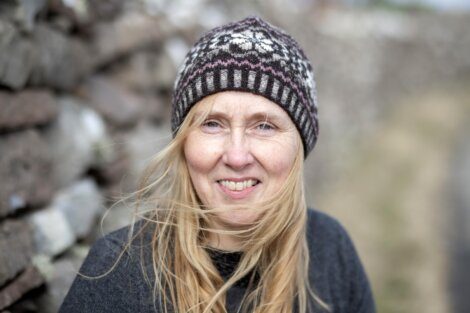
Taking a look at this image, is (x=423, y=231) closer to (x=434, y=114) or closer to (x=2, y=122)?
(x=2, y=122)

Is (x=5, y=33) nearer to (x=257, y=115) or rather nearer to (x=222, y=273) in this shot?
(x=257, y=115)

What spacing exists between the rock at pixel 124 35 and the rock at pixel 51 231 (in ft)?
3.14

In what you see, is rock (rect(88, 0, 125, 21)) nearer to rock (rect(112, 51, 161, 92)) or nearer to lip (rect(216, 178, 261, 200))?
rock (rect(112, 51, 161, 92))

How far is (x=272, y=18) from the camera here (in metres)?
6.59

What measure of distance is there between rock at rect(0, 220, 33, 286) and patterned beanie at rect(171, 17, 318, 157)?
0.69 meters

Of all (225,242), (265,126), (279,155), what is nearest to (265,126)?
(265,126)

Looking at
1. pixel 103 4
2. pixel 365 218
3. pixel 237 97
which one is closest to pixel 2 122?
pixel 237 97

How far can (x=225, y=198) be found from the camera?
189 cm

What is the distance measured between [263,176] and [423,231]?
18.7ft

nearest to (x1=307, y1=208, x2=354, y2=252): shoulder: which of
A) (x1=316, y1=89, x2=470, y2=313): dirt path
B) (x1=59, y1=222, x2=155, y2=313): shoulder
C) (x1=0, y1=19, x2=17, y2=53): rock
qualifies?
(x1=59, y1=222, x2=155, y2=313): shoulder

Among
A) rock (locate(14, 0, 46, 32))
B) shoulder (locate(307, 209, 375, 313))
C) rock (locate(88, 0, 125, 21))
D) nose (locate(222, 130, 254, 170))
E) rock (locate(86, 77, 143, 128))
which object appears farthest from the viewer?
rock (locate(86, 77, 143, 128))

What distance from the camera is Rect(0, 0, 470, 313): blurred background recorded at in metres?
2.11

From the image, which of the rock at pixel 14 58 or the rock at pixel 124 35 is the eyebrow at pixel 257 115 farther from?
the rock at pixel 124 35

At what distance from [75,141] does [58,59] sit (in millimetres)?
387
